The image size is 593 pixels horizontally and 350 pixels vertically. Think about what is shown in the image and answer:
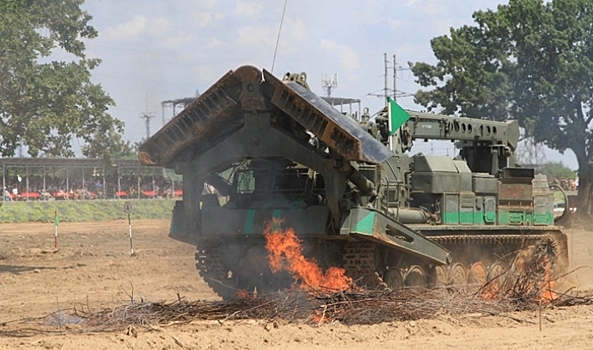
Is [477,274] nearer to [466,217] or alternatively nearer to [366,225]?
[466,217]

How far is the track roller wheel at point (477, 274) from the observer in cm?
1882


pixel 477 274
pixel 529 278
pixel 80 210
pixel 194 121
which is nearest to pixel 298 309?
pixel 194 121

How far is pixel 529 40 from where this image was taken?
4022 cm

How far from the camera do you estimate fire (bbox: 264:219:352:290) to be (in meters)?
15.0

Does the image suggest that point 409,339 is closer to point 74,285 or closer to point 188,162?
point 188,162

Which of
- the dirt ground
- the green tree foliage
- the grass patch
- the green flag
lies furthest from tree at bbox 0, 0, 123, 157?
the green tree foliage

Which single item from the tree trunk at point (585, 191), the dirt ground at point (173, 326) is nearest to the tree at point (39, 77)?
the dirt ground at point (173, 326)

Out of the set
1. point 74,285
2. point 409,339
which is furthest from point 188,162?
point 74,285

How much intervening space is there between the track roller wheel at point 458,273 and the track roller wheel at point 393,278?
1628 millimetres

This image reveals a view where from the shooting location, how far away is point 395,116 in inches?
700

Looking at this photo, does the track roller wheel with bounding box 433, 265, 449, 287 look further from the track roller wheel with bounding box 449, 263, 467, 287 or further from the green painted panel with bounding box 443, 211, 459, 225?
the green painted panel with bounding box 443, 211, 459, 225

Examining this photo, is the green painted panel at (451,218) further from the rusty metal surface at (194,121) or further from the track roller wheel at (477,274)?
the rusty metal surface at (194,121)

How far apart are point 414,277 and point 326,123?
14.4 ft

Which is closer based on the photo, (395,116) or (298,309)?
(298,309)
